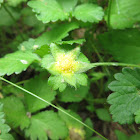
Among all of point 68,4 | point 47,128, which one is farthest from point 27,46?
point 47,128

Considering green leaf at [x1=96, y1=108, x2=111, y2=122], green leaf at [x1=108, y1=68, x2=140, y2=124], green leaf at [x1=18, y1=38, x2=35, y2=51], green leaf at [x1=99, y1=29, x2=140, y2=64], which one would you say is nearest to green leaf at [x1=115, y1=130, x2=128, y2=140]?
A: green leaf at [x1=96, y1=108, x2=111, y2=122]

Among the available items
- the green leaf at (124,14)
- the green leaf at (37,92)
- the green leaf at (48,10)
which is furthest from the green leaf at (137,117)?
the green leaf at (48,10)

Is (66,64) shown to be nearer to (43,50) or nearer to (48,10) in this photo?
(43,50)

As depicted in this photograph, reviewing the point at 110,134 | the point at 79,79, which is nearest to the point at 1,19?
the point at 79,79

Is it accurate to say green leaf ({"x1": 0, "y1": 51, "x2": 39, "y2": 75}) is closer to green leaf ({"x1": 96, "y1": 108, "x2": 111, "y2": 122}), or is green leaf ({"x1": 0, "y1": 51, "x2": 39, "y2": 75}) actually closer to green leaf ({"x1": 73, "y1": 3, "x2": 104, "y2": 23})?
green leaf ({"x1": 73, "y1": 3, "x2": 104, "y2": 23})

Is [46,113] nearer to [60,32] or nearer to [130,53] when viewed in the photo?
[60,32]

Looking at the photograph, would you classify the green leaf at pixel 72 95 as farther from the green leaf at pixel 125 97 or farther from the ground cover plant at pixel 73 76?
the green leaf at pixel 125 97

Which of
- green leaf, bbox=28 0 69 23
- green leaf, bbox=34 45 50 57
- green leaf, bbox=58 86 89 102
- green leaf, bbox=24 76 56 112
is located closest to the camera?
green leaf, bbox=34 45 50 57
